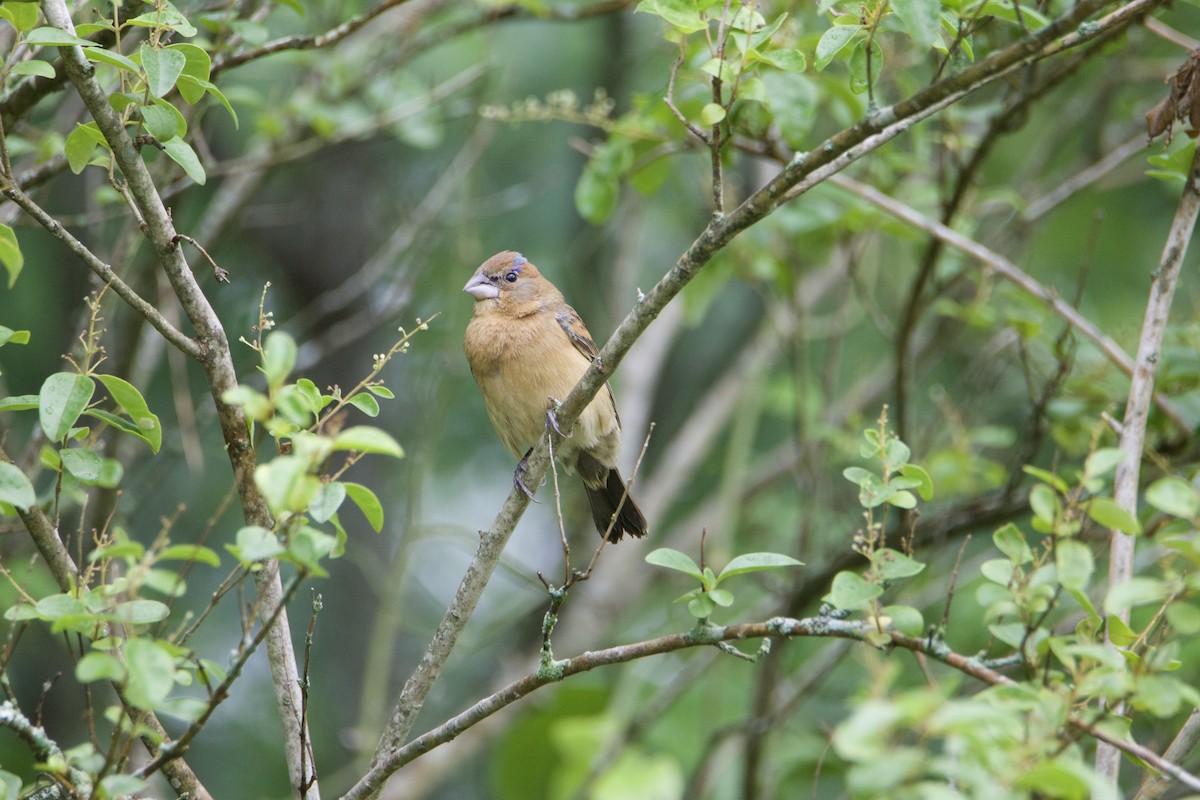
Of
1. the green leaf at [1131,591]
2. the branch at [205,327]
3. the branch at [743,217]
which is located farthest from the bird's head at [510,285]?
the green leaf at [1131,591]

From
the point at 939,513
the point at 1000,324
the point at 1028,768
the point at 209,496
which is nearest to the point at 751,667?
the point at 939,513

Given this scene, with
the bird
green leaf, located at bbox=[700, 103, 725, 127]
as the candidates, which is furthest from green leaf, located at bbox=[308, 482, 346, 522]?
the bird

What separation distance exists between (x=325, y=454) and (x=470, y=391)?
699 cm

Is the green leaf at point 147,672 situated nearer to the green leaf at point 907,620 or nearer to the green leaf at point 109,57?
the green leaf at point 109,57

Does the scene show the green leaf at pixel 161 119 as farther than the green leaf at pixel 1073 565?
Yes

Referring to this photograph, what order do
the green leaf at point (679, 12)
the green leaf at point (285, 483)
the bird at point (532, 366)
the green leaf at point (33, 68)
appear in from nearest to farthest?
1. the green leaf at point (285, 483)
2. the green leaf at point (33, 68)
3. the green leaf at point (679, 12)
4. the bird at point (532, 366)

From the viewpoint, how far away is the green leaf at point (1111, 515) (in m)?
2.06

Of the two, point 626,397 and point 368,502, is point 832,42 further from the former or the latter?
point 626,397

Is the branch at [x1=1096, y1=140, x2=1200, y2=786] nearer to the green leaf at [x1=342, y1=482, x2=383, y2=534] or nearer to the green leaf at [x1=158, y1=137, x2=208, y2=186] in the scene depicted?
the green leaf at [x1=342, y1=482, x2=383, y2=534]

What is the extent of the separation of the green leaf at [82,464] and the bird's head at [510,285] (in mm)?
2906

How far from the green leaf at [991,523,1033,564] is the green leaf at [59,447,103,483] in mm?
1936

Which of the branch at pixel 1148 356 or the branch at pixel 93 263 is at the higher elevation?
the branch at pixel 93 263

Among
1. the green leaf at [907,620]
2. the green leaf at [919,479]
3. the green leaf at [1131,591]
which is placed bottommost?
the green leaf at [907,620]

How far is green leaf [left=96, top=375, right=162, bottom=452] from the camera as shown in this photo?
2.53 metres
